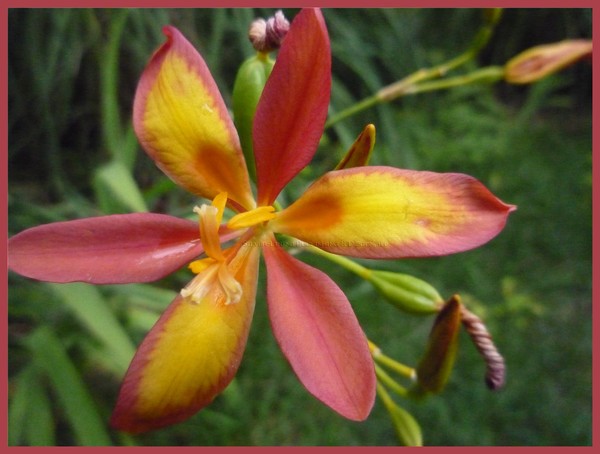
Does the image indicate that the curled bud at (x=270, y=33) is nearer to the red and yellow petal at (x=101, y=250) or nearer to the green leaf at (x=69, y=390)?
the red and yellow petal at (x=101, y=250)

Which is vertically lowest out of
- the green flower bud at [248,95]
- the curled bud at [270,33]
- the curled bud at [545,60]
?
the curled bud at [545,60]

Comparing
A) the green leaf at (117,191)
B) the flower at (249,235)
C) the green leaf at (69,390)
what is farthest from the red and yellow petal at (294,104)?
the green leaf at (69,390)

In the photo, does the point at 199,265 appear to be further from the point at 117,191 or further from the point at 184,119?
the point at 117,191

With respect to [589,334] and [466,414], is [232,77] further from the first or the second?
[589,334]

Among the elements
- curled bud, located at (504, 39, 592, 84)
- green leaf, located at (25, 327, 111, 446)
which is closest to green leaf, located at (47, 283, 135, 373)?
green leaf, located at (25, 327, 111, 446)

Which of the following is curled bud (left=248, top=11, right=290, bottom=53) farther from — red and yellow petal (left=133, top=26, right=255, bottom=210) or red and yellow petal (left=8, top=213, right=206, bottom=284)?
red and yellow petal (left=8, top=213, right=206, bottom=284)

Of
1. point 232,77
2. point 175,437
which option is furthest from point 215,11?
point 175,437

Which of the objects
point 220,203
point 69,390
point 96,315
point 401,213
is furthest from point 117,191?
point 401,213
